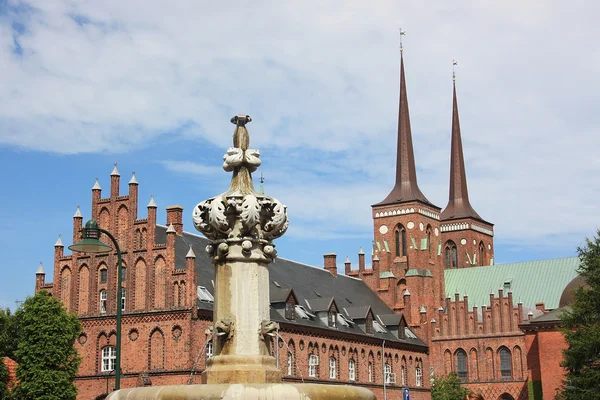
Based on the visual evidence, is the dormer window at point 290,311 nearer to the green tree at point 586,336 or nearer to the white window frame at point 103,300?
the white window frame at point 103,300

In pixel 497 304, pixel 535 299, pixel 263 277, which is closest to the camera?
pixel 263 277

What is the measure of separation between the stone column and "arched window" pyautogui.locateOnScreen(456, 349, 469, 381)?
67.2m

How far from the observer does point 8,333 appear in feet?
192

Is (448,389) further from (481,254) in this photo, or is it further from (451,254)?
(481,254)

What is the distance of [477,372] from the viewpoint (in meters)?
77.8

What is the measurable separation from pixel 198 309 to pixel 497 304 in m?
36.0

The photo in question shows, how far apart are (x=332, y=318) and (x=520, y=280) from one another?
30285 millimetres

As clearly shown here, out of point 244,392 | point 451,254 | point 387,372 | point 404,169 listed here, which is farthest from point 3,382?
point 451,254

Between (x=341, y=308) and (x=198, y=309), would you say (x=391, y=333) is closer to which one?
(x=341, y=308)

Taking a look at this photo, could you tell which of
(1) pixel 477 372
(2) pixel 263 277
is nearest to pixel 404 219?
(1) pixel 477 372

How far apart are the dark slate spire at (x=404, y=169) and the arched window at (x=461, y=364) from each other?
625 inches

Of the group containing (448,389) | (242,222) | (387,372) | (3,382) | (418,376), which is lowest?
(448,389)

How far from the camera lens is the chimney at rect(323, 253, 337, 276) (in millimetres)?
76125

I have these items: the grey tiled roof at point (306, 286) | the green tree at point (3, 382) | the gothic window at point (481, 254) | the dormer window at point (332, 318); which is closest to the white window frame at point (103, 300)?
the grey tiled roof at point (306, 286)
